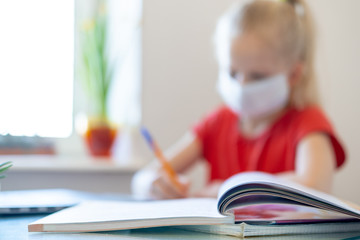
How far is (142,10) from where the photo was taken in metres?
1.40

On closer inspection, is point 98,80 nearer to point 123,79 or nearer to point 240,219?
point 123,79

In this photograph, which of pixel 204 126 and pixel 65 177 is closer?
pixel 204 126

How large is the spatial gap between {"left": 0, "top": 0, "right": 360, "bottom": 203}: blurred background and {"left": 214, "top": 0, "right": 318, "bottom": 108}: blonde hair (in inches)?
5.7

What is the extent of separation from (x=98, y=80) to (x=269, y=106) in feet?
2.27

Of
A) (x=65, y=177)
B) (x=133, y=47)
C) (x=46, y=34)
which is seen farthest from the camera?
(x=46, y=34)

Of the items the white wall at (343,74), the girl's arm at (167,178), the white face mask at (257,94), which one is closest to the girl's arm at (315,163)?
the white face mask at (257,94)

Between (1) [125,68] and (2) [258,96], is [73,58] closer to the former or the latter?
(1) [125,68]

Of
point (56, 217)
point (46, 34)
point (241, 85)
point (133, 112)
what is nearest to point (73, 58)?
point (46, 34)

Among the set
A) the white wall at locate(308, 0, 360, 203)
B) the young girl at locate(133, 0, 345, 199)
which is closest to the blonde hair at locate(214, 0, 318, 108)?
the young girl at locate(133, 0, 345, 199)

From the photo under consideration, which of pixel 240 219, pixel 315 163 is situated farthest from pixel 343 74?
pixel 240 219

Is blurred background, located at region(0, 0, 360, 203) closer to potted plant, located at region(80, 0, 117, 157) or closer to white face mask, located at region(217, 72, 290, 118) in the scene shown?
potted plant, located at region(80, 0, 117, 157)

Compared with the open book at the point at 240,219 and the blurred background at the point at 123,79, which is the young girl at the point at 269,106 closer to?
the blurred background at the point at 123,79

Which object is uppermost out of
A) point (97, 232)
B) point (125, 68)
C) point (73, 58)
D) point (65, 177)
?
point (73, 58)

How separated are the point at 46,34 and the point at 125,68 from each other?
0.39 metres
